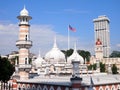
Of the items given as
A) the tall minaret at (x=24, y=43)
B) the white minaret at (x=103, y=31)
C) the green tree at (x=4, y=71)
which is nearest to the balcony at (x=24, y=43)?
the tall minaret at (x=24, y=43)

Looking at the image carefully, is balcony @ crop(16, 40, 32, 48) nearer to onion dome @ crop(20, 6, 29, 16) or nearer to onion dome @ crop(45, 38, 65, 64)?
onion dome @ crop(20, 6, 29, 16)

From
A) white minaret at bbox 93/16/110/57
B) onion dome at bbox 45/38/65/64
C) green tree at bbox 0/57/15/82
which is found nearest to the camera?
green tree at bbox 0/57/15/82

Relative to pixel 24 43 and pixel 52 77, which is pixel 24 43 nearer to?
pixel 24 43

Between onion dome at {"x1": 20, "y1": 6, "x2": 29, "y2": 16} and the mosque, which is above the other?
onion dome at {"x1": 20, "y1": 6, "x2": 29, "y2": 16}

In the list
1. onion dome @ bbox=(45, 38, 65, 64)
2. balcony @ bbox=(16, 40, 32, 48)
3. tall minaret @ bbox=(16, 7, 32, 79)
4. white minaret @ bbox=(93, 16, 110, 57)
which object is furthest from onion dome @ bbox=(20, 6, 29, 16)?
white minaret @ bbox=(93, 16, 110, 57)

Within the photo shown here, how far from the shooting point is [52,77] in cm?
4169

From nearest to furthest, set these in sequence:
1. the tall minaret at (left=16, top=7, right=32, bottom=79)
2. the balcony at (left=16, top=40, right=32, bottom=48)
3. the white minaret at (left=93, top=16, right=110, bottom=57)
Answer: the tall minaret at (left=16, top=7, right=32, bottom=79) < the balcony at (left=16, top=40, right=32, bottom=48) < the white minaret at (left=93, top=16, right=110, bottom=57)

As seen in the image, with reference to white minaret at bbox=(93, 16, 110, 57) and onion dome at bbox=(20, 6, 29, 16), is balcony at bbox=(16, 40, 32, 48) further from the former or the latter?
white minaret at bbox=(93, 16, 110, 57)

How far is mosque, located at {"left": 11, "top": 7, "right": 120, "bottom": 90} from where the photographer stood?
2674 cm

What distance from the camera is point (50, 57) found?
5588 centimetres

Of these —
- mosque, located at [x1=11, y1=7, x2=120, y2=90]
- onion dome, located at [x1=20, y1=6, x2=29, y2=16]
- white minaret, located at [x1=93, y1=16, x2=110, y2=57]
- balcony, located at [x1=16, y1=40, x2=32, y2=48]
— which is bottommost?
mosque, located at [x1=11, y1=7, x2=120, y2=90]

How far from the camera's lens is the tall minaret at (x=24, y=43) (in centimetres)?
3834

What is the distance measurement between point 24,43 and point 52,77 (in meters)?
7.36

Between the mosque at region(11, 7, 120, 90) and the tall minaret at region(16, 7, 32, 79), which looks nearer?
the mosque at region(11, 7, 120, 90)
